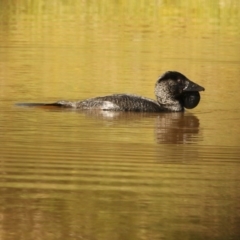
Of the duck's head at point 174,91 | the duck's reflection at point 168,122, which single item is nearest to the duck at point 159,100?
the duck's head at point 174,91

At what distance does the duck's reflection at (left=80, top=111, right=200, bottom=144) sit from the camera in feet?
49.6

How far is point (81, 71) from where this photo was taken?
76.3ft

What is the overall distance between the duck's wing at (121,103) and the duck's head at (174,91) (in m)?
0.50

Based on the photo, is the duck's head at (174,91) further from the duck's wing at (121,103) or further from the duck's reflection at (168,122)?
the duck's wing at (121,103)

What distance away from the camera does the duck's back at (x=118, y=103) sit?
1778 cm

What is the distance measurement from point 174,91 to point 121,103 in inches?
42.2

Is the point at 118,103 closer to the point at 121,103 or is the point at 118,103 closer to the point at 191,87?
the point at 121,103

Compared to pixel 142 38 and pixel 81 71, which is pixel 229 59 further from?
pixel 142 38

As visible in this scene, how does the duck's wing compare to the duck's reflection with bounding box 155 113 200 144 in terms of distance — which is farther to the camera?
the duck's wing

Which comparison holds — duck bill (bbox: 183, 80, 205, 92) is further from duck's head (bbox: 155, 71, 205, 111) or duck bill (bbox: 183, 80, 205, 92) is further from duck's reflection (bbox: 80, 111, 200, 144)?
duck's reflection (bbox: 80, 111, 200, 144)

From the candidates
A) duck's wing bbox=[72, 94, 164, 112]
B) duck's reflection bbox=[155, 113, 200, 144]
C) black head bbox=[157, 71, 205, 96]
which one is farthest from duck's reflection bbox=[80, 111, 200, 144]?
black head bbox=[157, 71, 205, 96]

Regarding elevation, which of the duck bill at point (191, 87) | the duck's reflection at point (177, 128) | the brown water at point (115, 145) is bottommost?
the duck's reflection at point (177, 128)

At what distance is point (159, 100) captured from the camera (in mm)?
18578

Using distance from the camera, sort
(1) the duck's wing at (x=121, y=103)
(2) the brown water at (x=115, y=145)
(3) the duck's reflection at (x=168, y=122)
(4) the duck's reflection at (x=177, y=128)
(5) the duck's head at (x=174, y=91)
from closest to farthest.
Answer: (2) the brown water at (x=115, y=145)
(4) the duck's reflection at (x=177, y=128)
(3) the duck's reflection at (x=168, y=122)
(1) the duck's wing at (x=121, y=103)
(5) the duck's head at (x=174, y=91)
